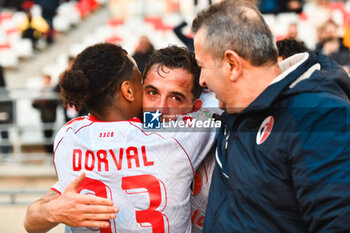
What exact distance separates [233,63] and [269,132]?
306mm

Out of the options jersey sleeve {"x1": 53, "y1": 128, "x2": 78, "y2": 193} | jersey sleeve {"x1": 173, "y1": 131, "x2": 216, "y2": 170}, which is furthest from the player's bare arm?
jersey sleeve {"x1": 173, "y1": 131, "x2": 216, "y2": 170}

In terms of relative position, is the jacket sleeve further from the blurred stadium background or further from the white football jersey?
the blurred stadium background

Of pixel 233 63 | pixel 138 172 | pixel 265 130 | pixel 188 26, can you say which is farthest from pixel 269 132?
pixel 188 26

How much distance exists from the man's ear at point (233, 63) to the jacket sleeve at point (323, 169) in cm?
33

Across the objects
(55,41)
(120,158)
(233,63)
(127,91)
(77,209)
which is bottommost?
(55,41)

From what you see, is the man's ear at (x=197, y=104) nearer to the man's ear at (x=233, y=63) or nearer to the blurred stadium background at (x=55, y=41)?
the man's ear at (x=233, y=63)

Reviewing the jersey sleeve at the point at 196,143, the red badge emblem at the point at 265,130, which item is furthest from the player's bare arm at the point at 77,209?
the red badge emblem at the point at 265,130

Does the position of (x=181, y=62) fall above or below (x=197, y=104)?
above

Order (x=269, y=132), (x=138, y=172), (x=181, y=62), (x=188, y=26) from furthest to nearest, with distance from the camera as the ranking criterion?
(x=188, y=26) < (x=181, y=62) < (x=138, y=172) < (x=269, y=132)

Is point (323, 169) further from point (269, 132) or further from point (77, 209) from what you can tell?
point (77, 209)

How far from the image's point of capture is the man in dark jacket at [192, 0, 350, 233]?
1.29 meters

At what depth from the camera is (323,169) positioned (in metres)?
1.28

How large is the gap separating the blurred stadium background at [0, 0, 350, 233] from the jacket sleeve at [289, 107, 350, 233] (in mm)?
4537

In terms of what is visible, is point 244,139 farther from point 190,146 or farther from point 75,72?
point 75,72
